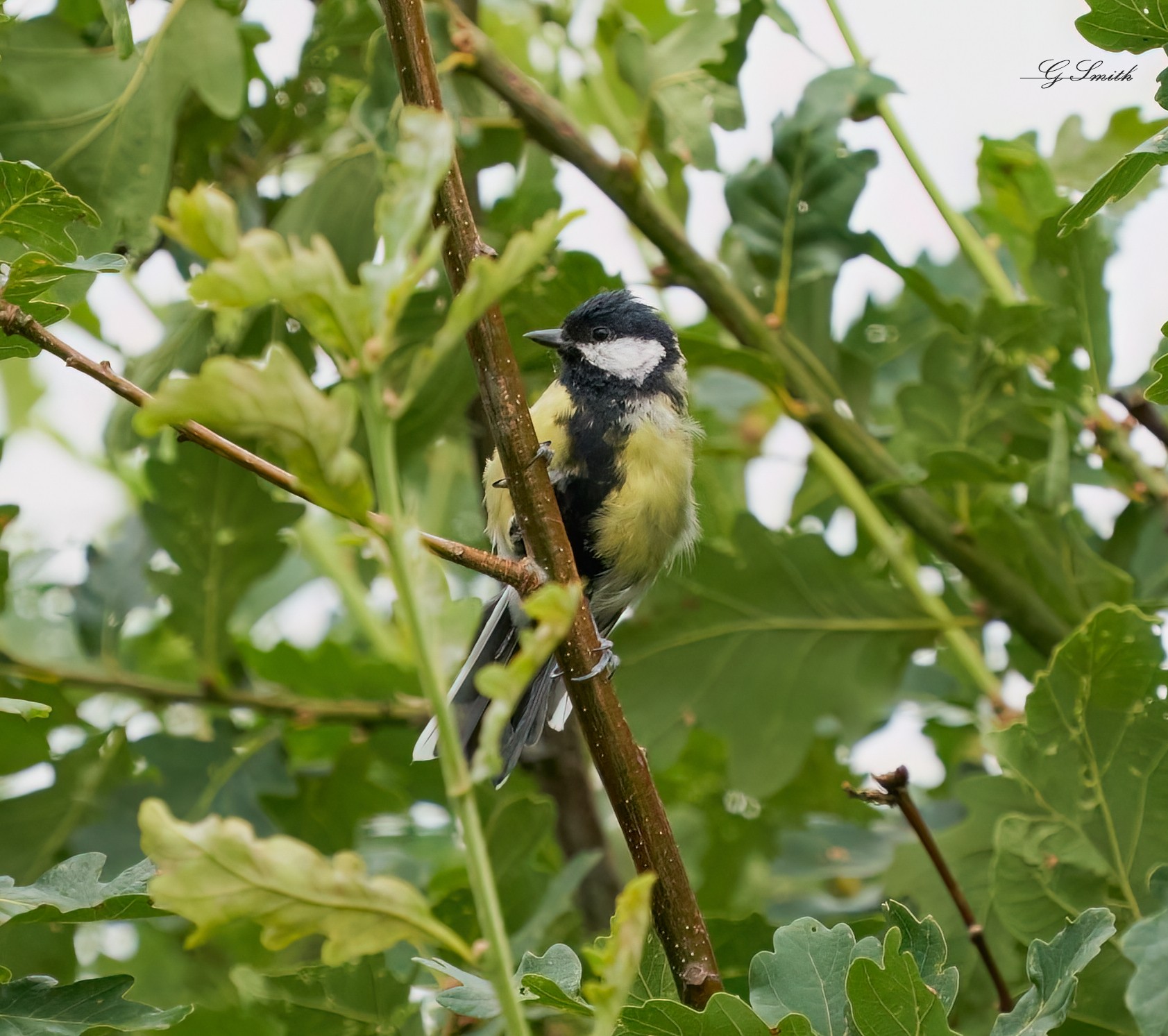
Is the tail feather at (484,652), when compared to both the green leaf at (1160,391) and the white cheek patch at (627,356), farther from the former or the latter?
the green leaf at (1160,391)

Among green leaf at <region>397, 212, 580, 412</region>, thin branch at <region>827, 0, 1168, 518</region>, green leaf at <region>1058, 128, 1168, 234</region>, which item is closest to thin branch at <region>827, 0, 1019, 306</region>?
thin branch at <region>827, 0, 1168, 518</region>

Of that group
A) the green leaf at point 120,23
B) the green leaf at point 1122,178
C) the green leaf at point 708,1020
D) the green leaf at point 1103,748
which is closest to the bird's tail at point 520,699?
the green leaf at point 1103,748

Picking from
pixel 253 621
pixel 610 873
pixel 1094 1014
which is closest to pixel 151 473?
pixel 253 621

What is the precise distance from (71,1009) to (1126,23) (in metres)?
1.16

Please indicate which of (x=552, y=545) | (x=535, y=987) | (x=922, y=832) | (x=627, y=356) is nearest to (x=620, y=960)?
(x=535, y=987)

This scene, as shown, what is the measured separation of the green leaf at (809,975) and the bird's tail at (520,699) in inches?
29.2

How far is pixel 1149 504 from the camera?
179cm

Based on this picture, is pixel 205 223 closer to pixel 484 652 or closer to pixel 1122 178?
pixel 1122 178

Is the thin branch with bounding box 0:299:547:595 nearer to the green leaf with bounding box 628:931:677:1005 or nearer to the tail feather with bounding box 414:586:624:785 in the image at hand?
the green leaf with bounding box 628:931:677:1005

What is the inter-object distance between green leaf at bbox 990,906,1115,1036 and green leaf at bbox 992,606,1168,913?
363 mm

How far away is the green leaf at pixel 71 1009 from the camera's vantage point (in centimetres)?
96

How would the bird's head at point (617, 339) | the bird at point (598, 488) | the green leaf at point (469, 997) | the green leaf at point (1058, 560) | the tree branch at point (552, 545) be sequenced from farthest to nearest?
the bird's head at point (617, 339)
the bird at point (598, 488)
the green leaf at point (1058, 560)
the tree branch at point (552, 545)
the green leaf at point (469, 997)

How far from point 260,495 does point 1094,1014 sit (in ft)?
4.14

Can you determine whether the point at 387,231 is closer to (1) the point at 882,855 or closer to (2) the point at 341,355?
(2) the point at 341,355
